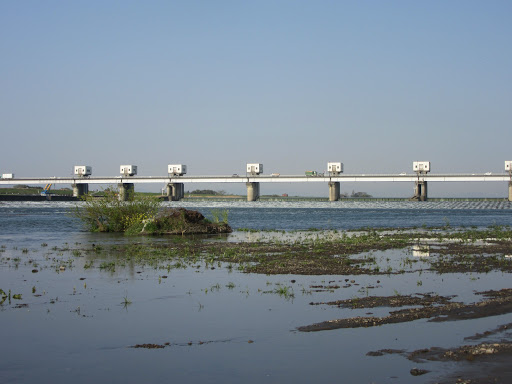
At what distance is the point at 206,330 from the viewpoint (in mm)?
12031

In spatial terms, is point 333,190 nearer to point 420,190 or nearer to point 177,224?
point 420,190

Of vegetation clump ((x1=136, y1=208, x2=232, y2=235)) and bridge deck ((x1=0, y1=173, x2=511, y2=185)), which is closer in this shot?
vegetation clump ((x1=136, y1=208, x2=232, y2=235))

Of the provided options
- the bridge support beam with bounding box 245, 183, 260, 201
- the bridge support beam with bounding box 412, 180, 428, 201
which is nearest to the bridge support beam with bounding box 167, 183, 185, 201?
the bridge support beam with bounding box 245, 183, 260, 201

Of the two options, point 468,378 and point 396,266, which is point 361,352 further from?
point 396,266

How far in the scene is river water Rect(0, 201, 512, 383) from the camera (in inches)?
371

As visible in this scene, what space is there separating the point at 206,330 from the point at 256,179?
148588 millimetres

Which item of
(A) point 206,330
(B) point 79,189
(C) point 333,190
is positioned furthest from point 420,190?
(A) point 206,330

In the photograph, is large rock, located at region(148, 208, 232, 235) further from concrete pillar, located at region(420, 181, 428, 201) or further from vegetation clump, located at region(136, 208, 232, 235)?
concrete pillar, located at region(420, 181, 428, 201)

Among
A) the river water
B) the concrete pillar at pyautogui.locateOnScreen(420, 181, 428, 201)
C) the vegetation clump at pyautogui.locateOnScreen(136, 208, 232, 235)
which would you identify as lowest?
the river water

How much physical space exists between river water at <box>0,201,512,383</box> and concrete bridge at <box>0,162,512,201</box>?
12872 centimetres

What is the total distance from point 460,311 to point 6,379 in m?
8.85

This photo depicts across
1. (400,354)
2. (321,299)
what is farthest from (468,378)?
(321,299)

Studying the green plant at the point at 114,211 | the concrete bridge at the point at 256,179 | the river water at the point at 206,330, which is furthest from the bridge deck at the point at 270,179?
the river water at the point at 206,330

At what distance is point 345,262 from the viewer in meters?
21.8
